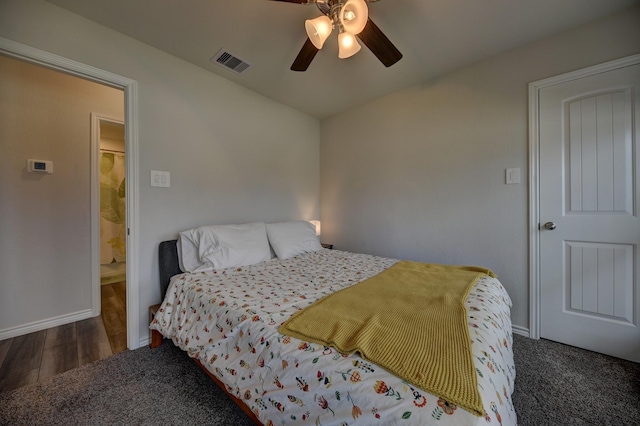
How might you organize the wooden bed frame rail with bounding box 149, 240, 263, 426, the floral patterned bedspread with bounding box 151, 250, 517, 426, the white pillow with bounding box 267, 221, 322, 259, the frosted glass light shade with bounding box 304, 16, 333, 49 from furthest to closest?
the white pillow with bounding box 267, 221, 322, 259
the wooden bed frame rail with bounding box 149, 240, 263, 426
the frosted glass light shade with bounding box 304, 16, 333, 49
the floral patterned bedspread with bounding box 151, 250, 517, 426

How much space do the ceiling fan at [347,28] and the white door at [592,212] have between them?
145 centimetres

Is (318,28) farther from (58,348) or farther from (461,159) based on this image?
(58,348)

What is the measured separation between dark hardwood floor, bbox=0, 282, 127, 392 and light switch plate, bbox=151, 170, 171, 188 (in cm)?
131

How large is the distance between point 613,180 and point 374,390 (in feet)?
7.46

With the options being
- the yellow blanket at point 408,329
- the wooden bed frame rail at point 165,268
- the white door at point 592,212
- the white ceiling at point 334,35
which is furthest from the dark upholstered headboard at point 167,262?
the white door at point 592,212

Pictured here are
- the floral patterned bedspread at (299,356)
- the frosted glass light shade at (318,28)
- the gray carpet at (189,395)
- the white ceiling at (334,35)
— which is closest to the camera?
the floral patterned bedspread at (299,356)

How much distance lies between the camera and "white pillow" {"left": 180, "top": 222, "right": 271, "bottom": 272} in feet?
6.28

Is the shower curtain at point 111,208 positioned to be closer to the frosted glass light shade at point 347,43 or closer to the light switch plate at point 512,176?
the frosted glass light shade at point 347,43

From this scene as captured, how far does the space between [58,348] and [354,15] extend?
3130 mm

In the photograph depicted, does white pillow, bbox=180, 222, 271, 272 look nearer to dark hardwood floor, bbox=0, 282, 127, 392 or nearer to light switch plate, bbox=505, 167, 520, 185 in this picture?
dark hardwood floor, bbox=0, 282, 127, 392

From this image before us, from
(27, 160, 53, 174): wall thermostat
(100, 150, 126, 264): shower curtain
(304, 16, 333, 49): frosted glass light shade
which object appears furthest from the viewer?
(100, 150, 126, 264): shower curtain

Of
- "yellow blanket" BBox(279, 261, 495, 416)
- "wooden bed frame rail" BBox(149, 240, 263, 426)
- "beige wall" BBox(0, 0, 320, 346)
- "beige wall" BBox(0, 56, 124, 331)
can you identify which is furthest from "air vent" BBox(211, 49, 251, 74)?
"yellow blanket" BBox(279, 261, 495, 416)

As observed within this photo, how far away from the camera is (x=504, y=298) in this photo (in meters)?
1.44

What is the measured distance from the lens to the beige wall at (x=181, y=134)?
1608 millimetres
